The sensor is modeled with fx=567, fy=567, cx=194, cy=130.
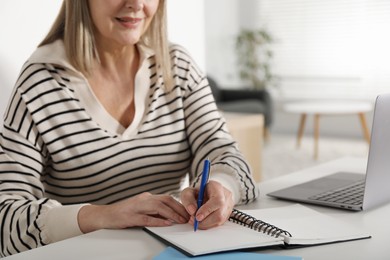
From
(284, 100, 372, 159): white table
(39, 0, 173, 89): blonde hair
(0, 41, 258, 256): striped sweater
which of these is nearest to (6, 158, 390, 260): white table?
(0, 41, 258, 256): striped sweater

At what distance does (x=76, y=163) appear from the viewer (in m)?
1.37

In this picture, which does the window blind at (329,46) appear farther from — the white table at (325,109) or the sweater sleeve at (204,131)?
the sweater sleeve at (204,131)

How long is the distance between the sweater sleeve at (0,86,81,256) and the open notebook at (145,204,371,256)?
0.19 metres

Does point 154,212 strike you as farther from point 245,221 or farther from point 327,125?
point 327,125

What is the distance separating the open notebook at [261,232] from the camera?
2.93ft

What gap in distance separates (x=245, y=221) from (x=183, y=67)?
0.64 meters

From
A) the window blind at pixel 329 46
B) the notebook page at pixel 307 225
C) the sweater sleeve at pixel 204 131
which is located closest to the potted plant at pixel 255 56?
the window blind at pixel 329 46

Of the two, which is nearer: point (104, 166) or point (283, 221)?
point (283, 221)

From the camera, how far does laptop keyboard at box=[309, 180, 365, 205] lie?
1.17m

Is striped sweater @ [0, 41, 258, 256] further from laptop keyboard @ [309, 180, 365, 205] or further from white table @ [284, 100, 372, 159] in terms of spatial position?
white table @ [284, 100, 372, 159]

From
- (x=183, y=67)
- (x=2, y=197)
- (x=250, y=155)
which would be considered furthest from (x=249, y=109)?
(x=2, y=197)

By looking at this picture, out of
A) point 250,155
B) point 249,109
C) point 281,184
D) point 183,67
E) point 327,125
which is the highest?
point 183,67

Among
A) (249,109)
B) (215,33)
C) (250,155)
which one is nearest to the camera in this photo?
(250,155)

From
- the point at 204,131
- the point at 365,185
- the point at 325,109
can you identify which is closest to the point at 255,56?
the point at 325,109
